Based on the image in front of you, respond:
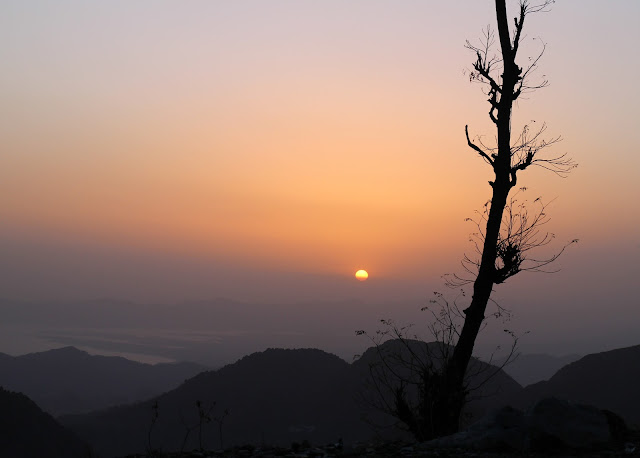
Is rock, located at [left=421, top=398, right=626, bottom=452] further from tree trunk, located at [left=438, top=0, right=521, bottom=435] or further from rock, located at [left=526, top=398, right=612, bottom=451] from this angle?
tree trunk, located at [left=438, top=0, right=521, bottom=435]

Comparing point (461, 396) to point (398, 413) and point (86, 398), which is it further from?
point (86, 398)

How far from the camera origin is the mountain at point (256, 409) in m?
72.6

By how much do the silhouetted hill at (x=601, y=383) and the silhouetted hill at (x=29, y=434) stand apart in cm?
3949

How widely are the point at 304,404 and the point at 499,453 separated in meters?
73.3

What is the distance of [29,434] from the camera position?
54062 mm

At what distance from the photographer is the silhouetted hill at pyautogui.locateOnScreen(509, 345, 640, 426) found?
5775 cm

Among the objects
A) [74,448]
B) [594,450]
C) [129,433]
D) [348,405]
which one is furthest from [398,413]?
[129,433]

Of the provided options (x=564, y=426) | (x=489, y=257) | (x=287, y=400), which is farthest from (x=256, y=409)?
(x=564, y=426)

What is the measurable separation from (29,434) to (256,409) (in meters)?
31.0

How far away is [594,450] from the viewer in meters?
10.4

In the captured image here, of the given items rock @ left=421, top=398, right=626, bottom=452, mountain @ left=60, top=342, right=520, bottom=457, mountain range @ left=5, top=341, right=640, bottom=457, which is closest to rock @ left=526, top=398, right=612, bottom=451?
rock @ left=421, top=398, right=626, bottom=452

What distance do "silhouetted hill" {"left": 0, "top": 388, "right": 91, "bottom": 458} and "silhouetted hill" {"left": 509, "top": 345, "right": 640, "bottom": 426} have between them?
3949 centimetres

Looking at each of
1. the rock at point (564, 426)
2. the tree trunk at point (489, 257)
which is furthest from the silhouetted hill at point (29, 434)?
the rock at point (564, 426)

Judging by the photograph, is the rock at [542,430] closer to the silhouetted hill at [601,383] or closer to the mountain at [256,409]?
the silhouetted hill at [601,383]
